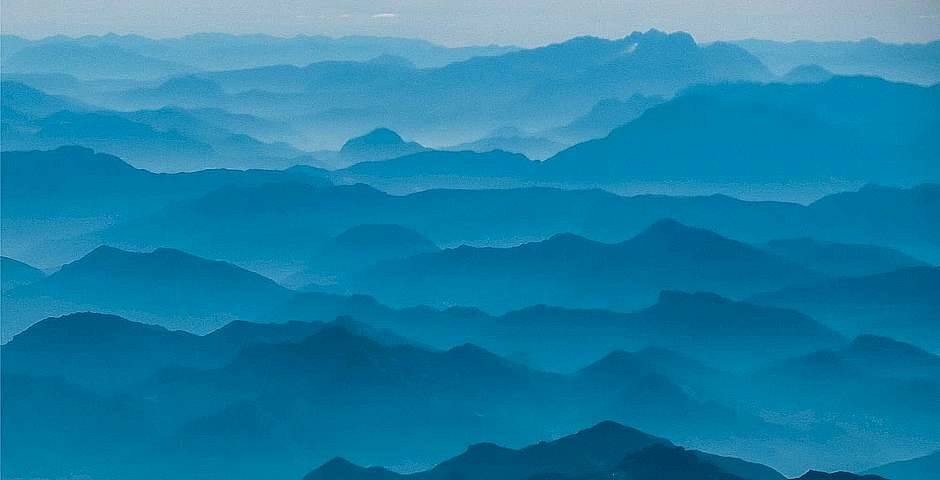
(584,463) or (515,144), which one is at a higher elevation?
(515,144)

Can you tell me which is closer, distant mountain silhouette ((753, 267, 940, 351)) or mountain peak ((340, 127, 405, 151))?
distant mountain silhouette ((753, 267, 940, 351))

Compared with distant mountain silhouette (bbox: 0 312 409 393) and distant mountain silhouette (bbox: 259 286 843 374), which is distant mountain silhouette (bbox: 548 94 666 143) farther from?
distant mountain silhouette (bbox: 0 312 409 393)

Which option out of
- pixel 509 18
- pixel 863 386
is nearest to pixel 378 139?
pixel 509 18

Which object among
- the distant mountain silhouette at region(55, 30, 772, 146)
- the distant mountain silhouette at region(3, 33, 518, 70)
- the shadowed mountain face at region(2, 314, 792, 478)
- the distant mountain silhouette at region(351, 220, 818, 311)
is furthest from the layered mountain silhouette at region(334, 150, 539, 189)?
the shadowed mountain face at region(2, 314, 792, 478)

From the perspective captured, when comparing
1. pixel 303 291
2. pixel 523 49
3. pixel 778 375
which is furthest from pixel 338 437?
pixel 523 49

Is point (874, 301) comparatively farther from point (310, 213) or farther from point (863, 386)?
point (310, 213)

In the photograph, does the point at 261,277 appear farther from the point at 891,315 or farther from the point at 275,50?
the point at 891,315
